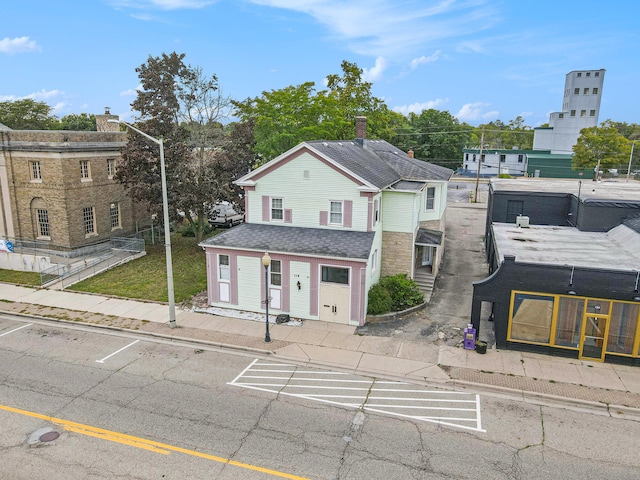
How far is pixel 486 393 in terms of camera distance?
15.5 meters

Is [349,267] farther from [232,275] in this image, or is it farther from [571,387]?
[571,387]

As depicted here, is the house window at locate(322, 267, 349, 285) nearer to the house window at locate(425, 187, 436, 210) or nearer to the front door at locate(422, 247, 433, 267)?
the front door at locate(422, 247, 433, 267)

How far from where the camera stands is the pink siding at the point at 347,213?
74.0 ft

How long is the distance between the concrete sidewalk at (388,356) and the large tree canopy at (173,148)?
9091mm

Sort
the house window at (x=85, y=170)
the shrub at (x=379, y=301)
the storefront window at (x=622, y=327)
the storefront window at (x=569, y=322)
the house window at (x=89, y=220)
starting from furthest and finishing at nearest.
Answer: the house window at (x=89, y=220), the house window at (x=85, y=170), the shrub at (x=379, y=301), the storefront window at (x=569, y=322), the storefront window at (x=622, y=327)

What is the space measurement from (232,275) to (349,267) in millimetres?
5846

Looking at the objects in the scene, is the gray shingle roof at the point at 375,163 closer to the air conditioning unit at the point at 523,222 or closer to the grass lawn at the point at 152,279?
the air conditioning unit at the point at 523,222

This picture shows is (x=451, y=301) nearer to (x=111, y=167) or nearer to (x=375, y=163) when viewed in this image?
(x=375, y=163)

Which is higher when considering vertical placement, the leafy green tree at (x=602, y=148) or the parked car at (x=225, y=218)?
the leafy green tree at (x=602, y=148)

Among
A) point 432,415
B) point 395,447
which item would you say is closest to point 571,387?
point 432,415

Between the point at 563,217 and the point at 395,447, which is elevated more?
the point at 563,217

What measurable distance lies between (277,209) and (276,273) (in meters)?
3.87

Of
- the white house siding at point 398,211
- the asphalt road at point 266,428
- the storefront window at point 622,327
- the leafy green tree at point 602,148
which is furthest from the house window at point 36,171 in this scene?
the leafy green tree at point 602,148

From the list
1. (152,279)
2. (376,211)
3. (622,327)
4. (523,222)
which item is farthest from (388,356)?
(152,279)
